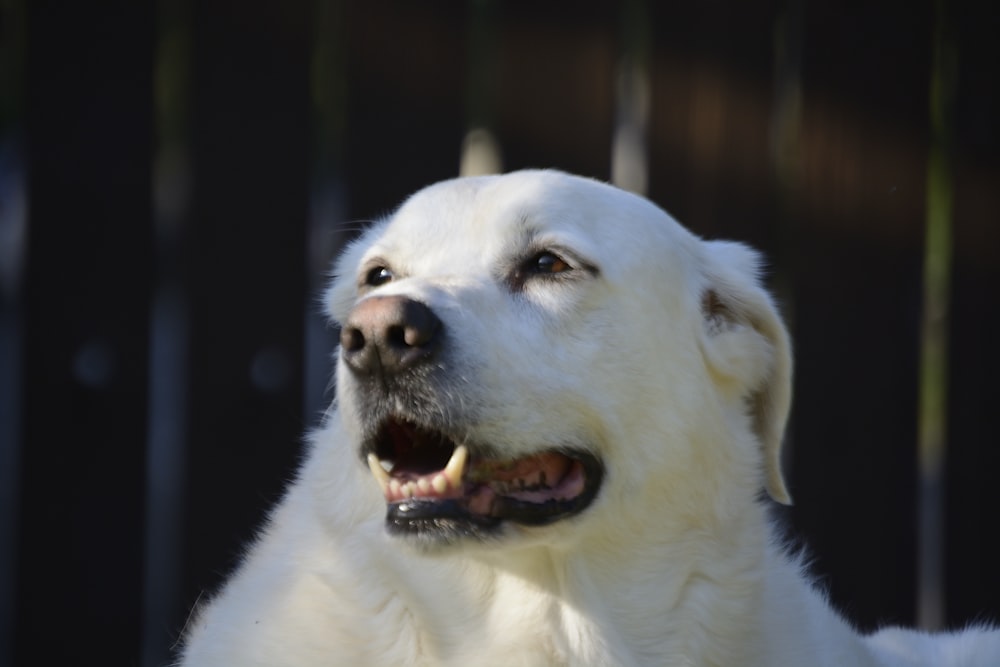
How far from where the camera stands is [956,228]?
499 cm

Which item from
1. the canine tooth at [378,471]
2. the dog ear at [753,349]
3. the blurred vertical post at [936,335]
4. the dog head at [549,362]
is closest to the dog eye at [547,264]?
the dog head at [549,362]

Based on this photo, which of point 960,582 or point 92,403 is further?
point 960,582

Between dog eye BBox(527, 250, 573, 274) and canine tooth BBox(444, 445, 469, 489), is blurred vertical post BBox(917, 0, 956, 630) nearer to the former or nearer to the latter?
dog eye BBox(527, 250, 573, 274)

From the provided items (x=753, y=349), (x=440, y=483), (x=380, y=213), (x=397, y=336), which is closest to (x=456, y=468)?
(x=440, y=483)

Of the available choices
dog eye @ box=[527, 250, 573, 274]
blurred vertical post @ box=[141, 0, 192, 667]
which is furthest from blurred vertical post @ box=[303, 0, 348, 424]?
dog eye @ box=[527, 250, 573, 274]

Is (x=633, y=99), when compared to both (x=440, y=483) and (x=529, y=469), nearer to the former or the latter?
(x=529, y=469)

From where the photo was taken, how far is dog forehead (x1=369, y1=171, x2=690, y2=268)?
3.08 meters

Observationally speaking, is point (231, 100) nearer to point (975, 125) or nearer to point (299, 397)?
point (299, 397)

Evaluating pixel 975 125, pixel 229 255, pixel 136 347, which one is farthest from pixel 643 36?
pixel 136 347

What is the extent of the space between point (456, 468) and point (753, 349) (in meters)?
1.02

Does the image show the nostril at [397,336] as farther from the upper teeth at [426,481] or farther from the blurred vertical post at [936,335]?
the blurred vertical post at [936,335]

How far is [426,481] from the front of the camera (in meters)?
2.76

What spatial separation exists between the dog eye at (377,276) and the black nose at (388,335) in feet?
1.63

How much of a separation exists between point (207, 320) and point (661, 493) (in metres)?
2.24
